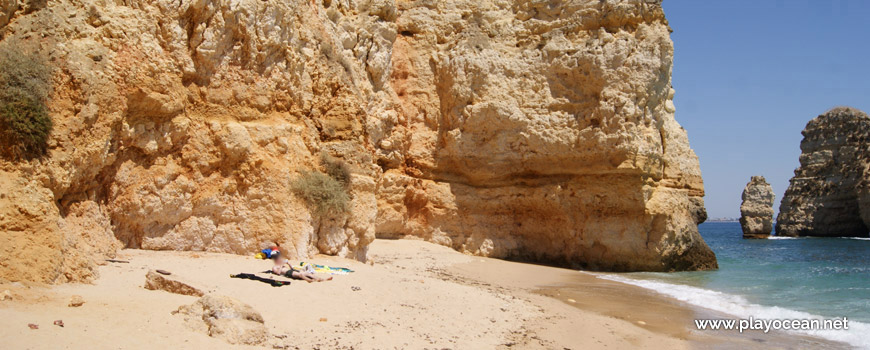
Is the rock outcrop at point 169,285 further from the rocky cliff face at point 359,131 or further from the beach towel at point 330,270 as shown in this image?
the beach towel at point 330,270

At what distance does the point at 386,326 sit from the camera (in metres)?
5.45

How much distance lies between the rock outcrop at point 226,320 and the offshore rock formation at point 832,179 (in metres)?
43.6

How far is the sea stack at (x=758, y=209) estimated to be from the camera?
41094 millimetres

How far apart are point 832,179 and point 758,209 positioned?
509cm

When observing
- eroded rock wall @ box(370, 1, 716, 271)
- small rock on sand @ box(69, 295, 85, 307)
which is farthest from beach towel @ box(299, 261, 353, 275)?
eroded rock wall @ box(370, 1, 716, 271)

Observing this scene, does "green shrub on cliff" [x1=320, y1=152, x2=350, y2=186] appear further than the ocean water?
A: Yes

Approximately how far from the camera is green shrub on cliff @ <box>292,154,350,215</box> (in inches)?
329

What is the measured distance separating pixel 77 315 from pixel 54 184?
229cm

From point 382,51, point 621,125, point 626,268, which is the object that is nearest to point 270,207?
point 382,51

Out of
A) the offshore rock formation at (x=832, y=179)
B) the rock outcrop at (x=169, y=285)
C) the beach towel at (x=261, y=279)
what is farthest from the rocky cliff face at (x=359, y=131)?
the offshore rock formation at (x=832, y=179)

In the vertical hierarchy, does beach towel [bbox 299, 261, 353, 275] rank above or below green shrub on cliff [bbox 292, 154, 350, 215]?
below

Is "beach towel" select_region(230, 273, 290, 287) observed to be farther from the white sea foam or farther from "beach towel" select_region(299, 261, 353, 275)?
the white sea foam

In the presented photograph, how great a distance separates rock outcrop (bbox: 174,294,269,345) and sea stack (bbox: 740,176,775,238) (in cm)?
4476

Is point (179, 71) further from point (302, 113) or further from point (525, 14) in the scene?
point (525, 14)
